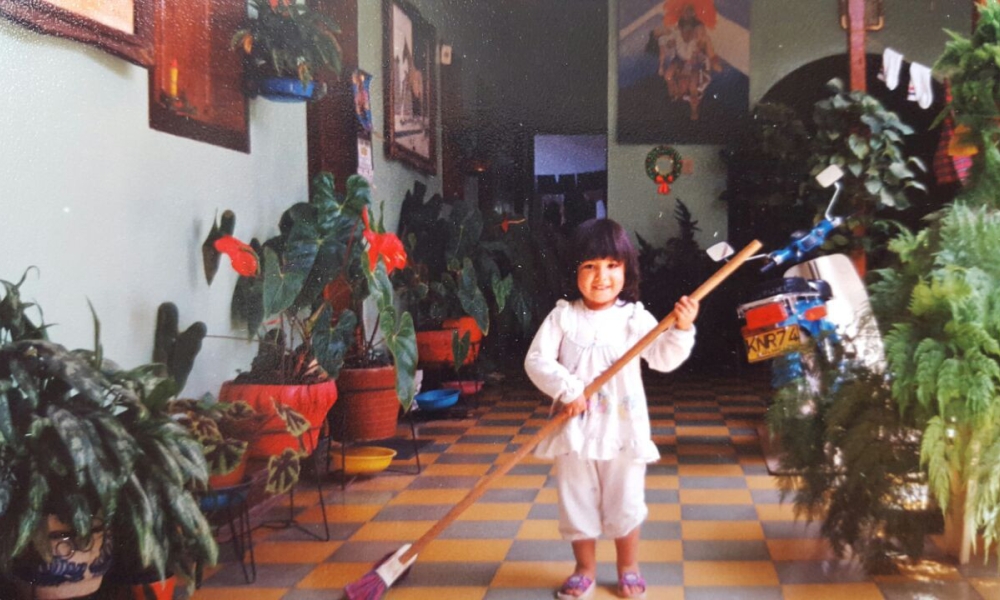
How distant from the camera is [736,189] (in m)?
3.64

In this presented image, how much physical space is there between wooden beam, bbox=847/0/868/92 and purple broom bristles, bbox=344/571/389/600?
7.37 ft

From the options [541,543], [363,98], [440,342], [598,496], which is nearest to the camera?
[598,496]

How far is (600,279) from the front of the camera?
2395 mm

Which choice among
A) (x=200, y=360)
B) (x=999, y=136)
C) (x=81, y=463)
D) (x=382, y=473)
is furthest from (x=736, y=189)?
(x=81, y=463)

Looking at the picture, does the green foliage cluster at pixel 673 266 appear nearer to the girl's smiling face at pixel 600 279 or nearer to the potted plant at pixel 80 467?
the girl's smiling face at pixel 600 279

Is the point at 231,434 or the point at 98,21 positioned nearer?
the point at 98,21

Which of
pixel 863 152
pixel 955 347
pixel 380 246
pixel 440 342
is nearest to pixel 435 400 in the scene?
pixel 440 342

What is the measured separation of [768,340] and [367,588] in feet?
6.16

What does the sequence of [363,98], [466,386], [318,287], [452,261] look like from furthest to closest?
1. [466,386]
2. [452,261]
3. [363,98]
4. [318,287]

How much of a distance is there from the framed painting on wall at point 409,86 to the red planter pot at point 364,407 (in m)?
0.89

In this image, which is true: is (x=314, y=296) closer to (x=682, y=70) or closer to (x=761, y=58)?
(x=682, y=70)

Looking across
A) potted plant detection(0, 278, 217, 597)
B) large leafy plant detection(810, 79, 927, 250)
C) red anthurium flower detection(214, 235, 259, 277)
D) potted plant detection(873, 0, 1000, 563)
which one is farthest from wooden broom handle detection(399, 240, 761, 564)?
large leafy plant detection(810, 79, 927, 250)

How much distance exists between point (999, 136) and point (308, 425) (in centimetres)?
201

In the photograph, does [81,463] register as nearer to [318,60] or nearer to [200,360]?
[200,360]
